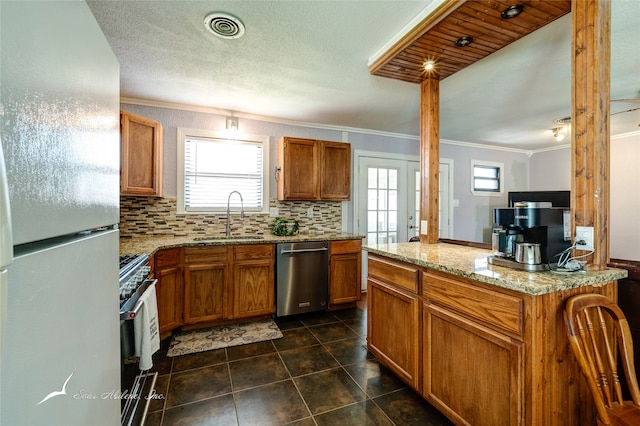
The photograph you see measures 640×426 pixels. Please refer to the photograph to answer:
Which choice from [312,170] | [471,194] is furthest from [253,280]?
[471,194]

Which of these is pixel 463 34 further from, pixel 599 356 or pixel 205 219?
pixel 205 219

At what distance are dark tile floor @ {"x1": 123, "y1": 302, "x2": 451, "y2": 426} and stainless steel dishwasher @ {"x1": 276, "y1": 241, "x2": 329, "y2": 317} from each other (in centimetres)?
48

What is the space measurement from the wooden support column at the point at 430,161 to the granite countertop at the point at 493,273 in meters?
0.36

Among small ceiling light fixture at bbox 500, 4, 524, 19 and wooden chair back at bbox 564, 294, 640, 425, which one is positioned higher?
small ceiling light fixture at bbox 500, 4, 524, 19

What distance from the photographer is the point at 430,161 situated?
2354mm

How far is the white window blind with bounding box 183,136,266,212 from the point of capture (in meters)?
3.31

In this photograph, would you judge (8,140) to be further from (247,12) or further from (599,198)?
(599,198)

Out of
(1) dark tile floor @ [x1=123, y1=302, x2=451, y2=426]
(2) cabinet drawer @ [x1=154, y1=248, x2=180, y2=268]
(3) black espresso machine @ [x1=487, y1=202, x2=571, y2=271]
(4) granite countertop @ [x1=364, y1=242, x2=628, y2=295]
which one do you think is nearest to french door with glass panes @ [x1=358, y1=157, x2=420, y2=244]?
(1) dark tile floor @ [x1=123, y1=302, x2=451, y2=426]

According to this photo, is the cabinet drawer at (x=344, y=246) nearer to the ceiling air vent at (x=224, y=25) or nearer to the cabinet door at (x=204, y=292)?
the cabinet door at (x=204, y=292)

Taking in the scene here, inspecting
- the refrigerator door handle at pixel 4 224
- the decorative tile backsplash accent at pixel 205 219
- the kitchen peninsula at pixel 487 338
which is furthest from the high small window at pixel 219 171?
the refrigerator door handle at pixel 4 224

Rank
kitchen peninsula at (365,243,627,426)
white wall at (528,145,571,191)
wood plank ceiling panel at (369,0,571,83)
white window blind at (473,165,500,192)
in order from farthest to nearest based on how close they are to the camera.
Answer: white window blind at (473,165,500,192)
white wall at (528,145,571,191)
wood plank ceiling panel at (369,0,571,83)
kitchen peninsula at (365,243,627,426)

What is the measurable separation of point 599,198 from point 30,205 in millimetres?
1999

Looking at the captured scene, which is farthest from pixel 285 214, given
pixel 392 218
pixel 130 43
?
pixel 130 43

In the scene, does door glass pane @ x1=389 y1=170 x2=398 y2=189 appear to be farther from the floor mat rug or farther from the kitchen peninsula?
the floor mat rug
